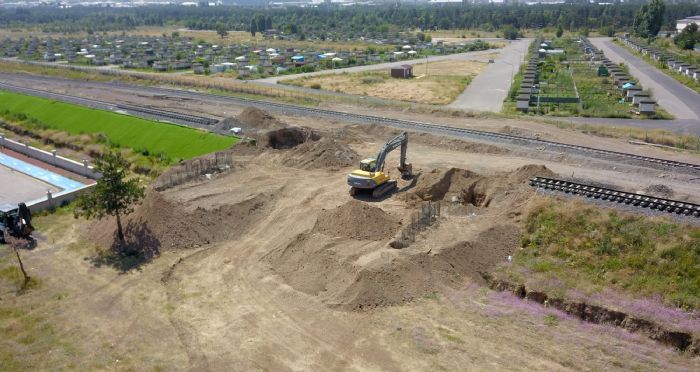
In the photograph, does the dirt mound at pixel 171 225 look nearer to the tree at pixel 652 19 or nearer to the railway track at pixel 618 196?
the railway track at pixel 618 196

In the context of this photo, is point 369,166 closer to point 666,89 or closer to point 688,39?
point 666,89

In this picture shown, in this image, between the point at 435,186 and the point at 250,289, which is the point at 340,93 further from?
the point at 250,289

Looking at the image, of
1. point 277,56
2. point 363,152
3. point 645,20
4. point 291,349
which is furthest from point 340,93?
point 645,20

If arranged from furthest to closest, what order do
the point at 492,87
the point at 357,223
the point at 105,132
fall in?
the point at 492,87 < the point at 105,132 < the point at 357,223

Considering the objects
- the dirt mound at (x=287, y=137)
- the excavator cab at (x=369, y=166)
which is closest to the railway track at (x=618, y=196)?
the excavator cab at (x=369, y=166)

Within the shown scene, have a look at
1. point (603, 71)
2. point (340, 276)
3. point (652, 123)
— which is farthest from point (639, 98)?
point (340, 276)

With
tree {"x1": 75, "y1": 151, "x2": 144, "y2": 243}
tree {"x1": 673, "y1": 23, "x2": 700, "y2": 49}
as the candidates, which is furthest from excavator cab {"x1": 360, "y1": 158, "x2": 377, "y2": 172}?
tree {"x1": 673, "y1": 23, "x2": 700, "y2": 49}

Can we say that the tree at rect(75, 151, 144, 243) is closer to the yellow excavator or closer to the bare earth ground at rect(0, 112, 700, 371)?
the bare earth ground at rect(0, 112, 700, 371)
